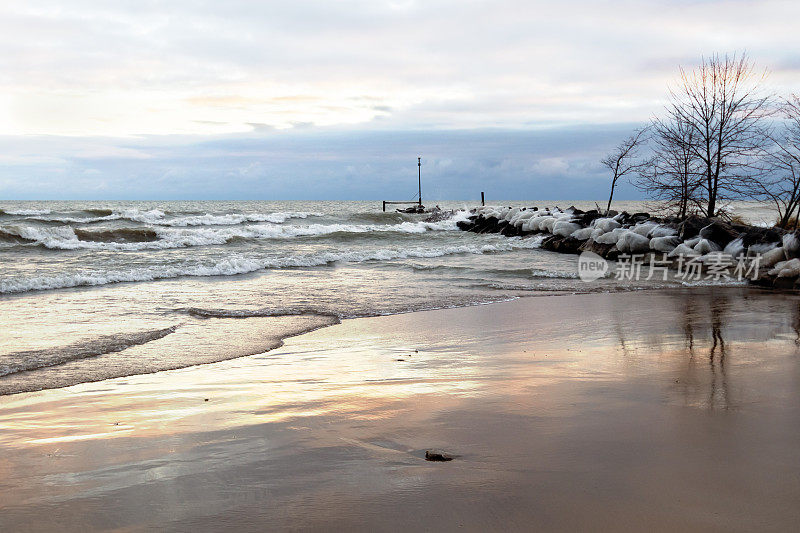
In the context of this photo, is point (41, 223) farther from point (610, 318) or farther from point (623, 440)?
point (623, 440)

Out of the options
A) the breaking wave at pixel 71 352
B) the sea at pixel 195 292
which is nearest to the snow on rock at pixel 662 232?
the sea at pixel 195 292

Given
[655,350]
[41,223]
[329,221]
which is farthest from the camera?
[329,221]

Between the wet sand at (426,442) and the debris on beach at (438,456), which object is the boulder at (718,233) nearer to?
the wet sand at (426,442)

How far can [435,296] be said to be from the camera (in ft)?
37.3

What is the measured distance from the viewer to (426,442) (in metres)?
3.56

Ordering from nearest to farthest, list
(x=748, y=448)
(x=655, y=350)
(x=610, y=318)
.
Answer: (x=748, y=448), (x=655, y=350), (x=610, y=318)

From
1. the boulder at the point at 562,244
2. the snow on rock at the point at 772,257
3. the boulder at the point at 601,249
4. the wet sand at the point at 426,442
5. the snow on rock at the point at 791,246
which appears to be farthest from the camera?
the boulder at the point at 562,244

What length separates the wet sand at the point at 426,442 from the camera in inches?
105

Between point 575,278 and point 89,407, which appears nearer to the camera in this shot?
point 89,407

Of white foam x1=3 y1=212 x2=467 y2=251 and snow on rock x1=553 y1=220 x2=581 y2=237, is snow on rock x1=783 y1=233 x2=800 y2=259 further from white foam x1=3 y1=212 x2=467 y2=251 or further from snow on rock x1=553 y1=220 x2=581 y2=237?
white foam x1=3 y1=212 x2=467 y2=251

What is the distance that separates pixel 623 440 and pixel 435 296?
312 inches

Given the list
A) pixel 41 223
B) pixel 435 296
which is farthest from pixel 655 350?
pixel 41 223

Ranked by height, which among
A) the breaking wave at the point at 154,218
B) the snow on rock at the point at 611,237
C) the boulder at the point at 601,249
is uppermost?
the breaking wave at the point at 154,218

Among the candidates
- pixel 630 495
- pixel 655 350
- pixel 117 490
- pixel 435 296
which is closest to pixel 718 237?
pixel 435 296
